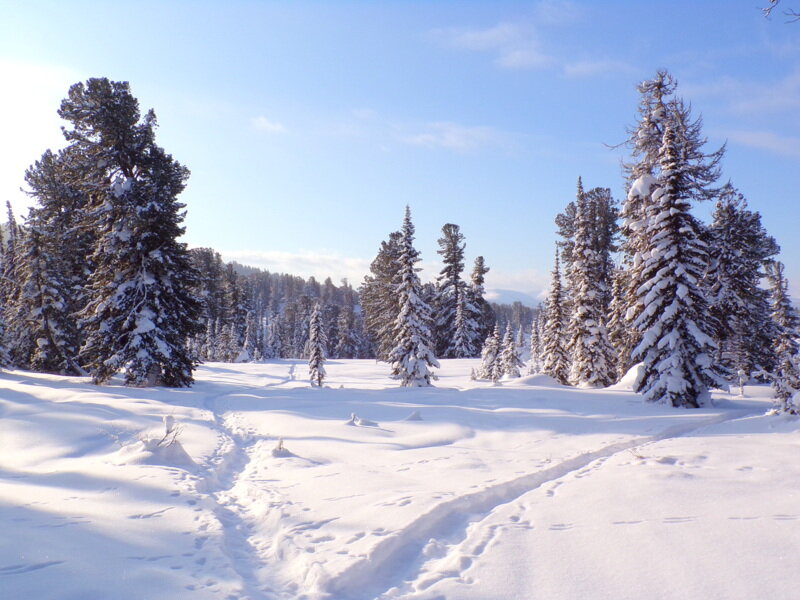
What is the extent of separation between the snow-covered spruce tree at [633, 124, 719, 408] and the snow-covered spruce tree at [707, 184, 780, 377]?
9.32 m

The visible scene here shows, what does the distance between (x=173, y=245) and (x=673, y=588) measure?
71.5ft

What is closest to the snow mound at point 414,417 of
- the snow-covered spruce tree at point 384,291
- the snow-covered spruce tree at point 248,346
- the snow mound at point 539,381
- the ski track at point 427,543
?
the ski track at point 427,543

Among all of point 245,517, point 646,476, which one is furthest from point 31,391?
point 646,476

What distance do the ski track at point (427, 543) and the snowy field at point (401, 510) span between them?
2cm

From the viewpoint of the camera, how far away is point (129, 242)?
64.4 feet

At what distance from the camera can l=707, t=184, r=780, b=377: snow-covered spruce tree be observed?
83.3 feet

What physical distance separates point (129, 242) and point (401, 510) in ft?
62.7

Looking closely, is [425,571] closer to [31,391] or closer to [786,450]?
[786,450]

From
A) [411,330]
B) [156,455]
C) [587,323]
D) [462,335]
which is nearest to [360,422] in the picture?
[156,455]

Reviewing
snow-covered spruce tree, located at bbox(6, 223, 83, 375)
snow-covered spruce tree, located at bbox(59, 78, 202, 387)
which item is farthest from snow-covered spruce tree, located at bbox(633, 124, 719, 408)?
snow-covered spruce tree, located at bbox(6, 223, 83, 375)

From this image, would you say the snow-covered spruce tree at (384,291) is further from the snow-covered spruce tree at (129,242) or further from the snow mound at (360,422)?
the snow mound at (360,422)

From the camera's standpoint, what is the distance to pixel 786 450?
8.36 metres

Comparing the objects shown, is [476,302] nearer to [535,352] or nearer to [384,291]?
[384,291]

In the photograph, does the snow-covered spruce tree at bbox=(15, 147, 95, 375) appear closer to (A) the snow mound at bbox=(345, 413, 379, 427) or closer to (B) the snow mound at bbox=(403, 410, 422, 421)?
(A) the snow mound at bbox=(345, 413, 379, 427)
